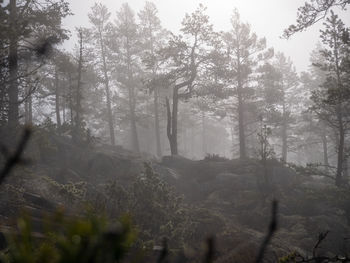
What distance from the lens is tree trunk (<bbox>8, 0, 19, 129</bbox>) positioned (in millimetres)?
9766

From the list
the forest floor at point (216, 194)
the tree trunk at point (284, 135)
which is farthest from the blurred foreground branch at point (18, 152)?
the tree trunk at point (284, 135)

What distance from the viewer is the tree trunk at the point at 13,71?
32.0 feet

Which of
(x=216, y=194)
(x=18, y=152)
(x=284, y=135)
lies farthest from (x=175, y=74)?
(x=18, y=152)

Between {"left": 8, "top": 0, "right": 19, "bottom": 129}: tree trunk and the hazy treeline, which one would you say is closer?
{"left": 8, "top": 0, "right": 19, "bottom": 129}: tree trunk

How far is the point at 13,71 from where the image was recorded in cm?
1179

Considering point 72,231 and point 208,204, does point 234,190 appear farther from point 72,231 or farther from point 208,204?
point 72,231

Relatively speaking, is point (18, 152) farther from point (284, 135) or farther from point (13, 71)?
point (284, 135)

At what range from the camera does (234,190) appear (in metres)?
15.9

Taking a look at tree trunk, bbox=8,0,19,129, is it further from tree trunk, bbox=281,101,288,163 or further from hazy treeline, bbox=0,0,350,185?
tree trunk, bbox=281,101,288,163

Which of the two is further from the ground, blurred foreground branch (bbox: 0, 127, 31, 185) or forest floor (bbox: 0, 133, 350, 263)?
blurred foreground branch (bbox: 0, 127, 31, 185)

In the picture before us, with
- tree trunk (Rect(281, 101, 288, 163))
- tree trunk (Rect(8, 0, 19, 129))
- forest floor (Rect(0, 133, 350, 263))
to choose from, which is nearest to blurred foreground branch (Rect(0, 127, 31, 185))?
forest floor (Rect(0, 133, 350, 263))

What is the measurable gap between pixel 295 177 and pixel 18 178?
1527cm

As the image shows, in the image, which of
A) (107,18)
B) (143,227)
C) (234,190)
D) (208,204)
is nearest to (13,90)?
(143,227)

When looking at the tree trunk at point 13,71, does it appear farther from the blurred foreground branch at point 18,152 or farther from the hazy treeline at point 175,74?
the blurred foreground branch at point 18,152
